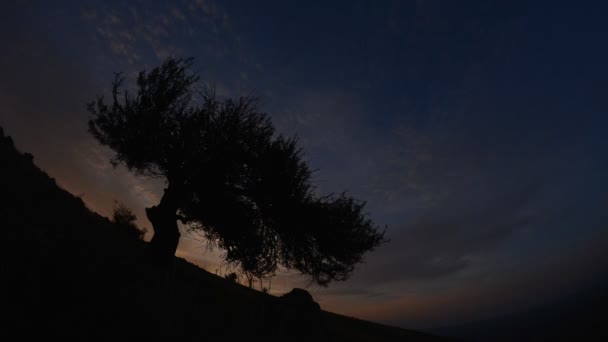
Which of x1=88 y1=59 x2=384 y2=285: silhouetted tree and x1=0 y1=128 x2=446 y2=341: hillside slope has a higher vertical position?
x1=88 y1=59 x2=384 y2=285: silhouetted tree

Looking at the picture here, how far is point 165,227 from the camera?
52.9ft

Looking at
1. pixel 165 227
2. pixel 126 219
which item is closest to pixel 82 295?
pixel 165 227

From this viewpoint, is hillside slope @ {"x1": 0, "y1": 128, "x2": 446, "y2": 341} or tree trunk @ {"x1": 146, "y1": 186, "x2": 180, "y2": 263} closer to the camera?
hillside slope @ {"x1": 0, "y1": 128, "x2": 446, "y2": 341}

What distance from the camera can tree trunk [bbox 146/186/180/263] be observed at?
15.8 m

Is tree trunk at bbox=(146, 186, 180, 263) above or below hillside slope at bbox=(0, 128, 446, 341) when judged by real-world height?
above

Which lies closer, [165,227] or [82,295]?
[82,295]

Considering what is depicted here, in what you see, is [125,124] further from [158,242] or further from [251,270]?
[251,270]

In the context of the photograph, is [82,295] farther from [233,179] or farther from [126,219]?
[126,219]

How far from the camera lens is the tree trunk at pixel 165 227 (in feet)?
52.0

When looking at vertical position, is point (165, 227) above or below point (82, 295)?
above

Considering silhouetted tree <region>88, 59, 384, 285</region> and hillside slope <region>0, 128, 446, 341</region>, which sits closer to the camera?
hillside slope <region>0, 128, 446, 341</region>

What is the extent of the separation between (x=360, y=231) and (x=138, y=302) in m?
11.9

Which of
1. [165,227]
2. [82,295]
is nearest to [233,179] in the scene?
[165,227]

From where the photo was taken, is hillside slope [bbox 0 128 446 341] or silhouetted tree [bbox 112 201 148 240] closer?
hillside slope [bbox 0 128 446 341]
